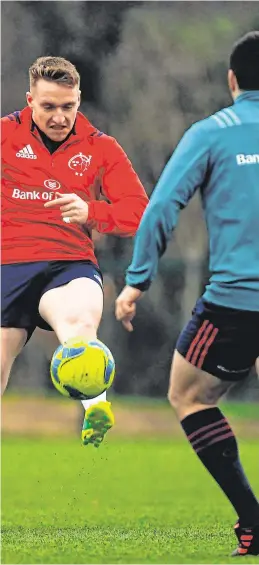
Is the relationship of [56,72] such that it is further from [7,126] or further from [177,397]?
[177,397]

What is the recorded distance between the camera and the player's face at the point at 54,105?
7391 millimetres

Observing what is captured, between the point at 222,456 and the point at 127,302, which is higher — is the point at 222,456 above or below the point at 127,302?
below

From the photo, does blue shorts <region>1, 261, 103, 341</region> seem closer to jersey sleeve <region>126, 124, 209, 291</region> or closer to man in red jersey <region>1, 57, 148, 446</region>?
man in red jersey <region>1, 57, 148, 446</region>

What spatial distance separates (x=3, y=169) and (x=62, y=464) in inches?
264

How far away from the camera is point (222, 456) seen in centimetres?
665

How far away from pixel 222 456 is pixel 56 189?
5.93ft

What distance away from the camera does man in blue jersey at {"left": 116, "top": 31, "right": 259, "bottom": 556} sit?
6277mm

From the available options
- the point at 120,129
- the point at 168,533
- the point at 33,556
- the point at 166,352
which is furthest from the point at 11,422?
the point at 33,556

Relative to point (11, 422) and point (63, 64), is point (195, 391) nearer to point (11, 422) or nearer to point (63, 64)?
point (63, 64)

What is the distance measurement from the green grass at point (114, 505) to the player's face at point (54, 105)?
7.29 feet

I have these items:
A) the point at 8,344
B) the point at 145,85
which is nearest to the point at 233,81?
the point at 8,344

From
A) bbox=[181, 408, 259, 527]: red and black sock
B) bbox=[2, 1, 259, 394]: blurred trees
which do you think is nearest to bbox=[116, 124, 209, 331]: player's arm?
→ bbox=[181, 408, 259, 527]: red and black sock

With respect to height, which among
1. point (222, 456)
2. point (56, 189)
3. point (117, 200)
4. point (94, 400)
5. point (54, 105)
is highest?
point (54, 105)

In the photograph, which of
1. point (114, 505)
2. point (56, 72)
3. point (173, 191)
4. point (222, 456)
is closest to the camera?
point (173, 191)
